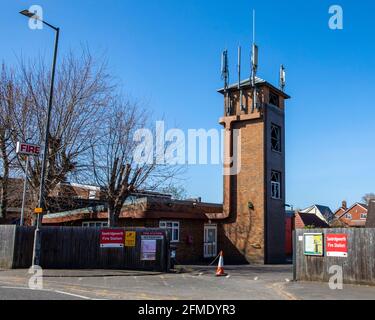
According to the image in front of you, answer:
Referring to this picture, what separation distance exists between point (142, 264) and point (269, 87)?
16292 mm

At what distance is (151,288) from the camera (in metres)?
14.4

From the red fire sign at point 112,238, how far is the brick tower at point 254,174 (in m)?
11.1

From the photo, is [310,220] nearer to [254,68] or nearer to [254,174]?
[254,174]

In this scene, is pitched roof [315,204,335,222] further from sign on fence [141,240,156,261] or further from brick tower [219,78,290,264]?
sign on fence [141,240,156,261]

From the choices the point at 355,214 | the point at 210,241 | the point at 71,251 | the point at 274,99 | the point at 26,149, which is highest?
the point at 274,99

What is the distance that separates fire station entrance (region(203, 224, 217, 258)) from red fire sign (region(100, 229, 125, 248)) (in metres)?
10.6

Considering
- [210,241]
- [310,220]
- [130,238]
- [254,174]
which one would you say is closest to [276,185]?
[254,174]

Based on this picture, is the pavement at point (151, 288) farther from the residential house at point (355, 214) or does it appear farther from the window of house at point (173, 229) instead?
the residential house at point (355, 214)

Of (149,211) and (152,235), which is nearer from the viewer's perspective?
(152,235)

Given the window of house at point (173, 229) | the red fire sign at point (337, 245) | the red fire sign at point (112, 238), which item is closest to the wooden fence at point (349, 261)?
the red fire sign at point (337, 245)

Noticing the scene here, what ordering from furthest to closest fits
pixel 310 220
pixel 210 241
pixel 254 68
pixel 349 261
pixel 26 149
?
1. pixel 310 220
2. pixel 254 68
3. pixel 210 241
4. pixel 26 149
5. pixel 349 261

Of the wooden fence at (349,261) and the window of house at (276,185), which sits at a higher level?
the window of house at (276,185)

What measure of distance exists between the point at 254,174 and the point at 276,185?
92.2 inches

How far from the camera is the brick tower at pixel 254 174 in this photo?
29328 millimetres
